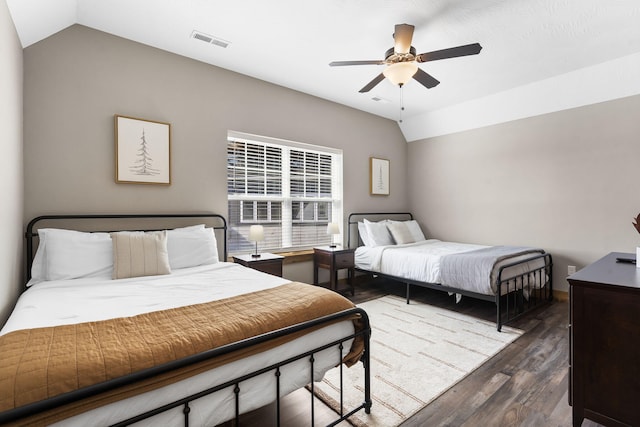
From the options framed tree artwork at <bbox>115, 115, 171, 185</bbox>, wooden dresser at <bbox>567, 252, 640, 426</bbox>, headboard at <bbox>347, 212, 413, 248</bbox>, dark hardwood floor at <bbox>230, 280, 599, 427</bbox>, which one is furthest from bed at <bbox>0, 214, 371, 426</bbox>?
headboard at <bbox>347, 212, 413, 248</bbox>

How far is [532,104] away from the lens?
4277mm

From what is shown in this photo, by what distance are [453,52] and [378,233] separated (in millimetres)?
2830

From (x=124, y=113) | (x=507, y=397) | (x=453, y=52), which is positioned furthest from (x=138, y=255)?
(x=453, y=52)

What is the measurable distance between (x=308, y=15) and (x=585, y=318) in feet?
9.50

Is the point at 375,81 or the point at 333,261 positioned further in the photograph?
the point at 333,261

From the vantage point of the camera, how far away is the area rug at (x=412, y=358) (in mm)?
1983

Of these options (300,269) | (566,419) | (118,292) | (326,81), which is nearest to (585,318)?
(566,419)

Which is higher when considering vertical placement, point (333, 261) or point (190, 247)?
point (190, 247)

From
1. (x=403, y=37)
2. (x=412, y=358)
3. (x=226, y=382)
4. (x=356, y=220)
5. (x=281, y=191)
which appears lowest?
(x=412, y=358)

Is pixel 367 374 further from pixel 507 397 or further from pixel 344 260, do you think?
pixel 344 260

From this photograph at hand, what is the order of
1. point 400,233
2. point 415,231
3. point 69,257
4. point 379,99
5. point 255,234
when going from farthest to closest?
point 415,231, point 400,233, point 379,99, point 255,234, point 69,257

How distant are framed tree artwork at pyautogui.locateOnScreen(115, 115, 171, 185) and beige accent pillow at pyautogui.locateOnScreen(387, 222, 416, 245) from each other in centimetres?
324

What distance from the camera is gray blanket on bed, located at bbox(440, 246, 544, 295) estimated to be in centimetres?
322

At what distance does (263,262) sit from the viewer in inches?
136
